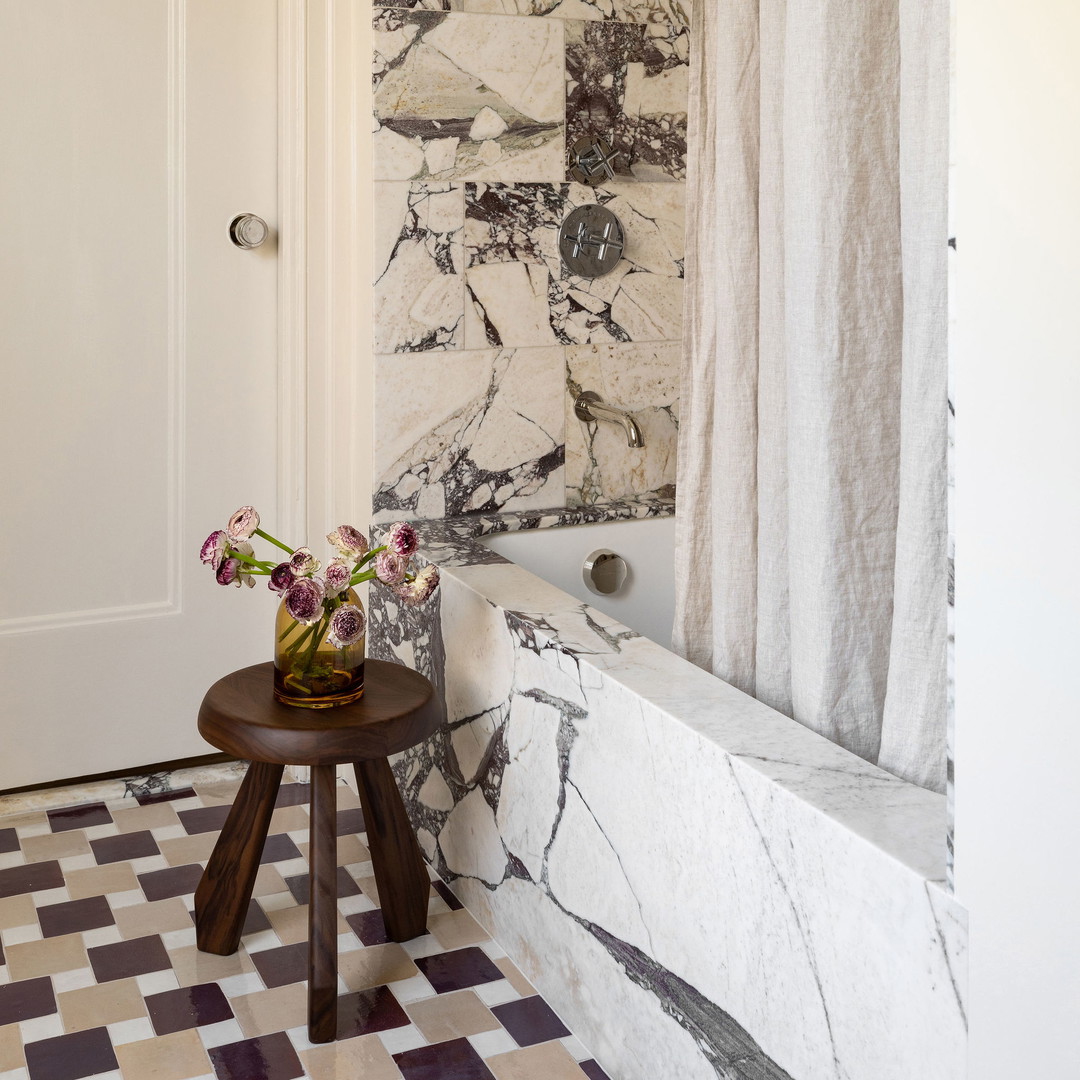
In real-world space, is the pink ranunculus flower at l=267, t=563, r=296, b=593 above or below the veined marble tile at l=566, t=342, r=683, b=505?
below

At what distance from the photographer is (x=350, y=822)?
87.3 inches

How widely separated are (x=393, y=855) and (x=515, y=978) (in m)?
0.25

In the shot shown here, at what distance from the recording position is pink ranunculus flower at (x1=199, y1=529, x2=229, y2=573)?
1665mm

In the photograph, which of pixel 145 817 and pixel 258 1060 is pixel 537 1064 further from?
pixel 145 817

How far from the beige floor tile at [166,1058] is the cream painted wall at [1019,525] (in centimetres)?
101

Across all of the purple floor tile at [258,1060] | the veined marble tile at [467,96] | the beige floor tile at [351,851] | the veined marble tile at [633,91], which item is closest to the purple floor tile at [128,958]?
the purple floor tile at [258,1060]

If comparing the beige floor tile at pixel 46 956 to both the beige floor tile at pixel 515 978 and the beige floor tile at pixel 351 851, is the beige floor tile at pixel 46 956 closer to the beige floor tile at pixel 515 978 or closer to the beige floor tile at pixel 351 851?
the beige floor tile at pixel 351 851

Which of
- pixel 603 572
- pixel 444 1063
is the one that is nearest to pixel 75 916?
pixel 444 1063

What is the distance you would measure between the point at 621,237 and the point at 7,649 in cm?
135

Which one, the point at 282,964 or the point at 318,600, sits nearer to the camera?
the point at 318,600

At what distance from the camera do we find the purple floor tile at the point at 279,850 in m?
2.08

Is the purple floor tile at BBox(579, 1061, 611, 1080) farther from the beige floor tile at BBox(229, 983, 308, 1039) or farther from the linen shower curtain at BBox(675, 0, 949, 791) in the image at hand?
the linen shower curtain at BBox(675, 0, 949, 791)

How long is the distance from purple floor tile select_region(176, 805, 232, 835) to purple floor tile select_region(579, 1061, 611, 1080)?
888mm

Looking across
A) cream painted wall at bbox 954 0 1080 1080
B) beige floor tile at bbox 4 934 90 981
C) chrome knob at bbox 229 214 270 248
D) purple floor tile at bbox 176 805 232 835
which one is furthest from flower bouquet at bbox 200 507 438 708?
cream painted wall at bbox 954 0 1080 1080
